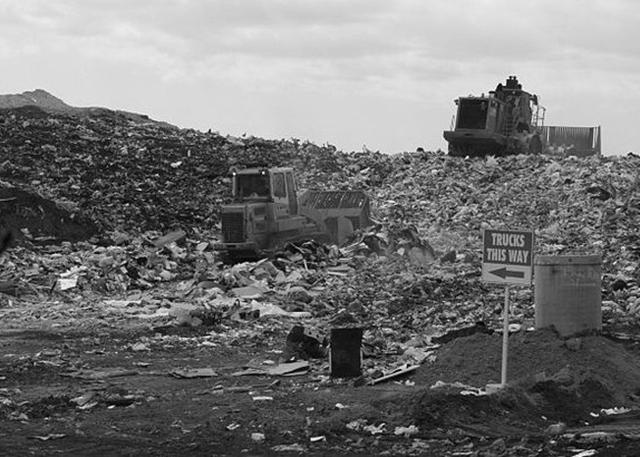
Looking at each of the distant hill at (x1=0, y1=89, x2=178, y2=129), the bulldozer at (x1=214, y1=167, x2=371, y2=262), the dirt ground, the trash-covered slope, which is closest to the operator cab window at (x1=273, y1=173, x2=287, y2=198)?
the bulldozer at (x1=214, y1=167, x2=371, y2=262)

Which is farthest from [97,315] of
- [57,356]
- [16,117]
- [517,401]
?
[16,117]

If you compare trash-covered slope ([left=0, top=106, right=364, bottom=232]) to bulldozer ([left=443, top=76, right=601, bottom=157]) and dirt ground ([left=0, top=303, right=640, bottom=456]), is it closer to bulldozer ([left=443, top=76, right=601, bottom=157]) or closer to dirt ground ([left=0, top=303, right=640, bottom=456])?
bulldozer ([left=443, top=76, right=601, bottom=157])

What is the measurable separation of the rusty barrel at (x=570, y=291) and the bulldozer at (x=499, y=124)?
82.8ft

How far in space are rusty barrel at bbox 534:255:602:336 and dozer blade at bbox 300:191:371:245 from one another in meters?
13.4

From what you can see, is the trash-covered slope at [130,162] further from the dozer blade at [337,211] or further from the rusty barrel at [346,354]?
the rusty barrel at [346,354]

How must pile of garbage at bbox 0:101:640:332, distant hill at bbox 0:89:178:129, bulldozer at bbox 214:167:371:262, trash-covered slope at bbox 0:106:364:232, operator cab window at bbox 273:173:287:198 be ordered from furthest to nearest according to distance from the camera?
1. distant hill at bbox 0:89:178:129
2. trash-covered slope at bbox 0:106:364:232
3. operator cab window at bbox 273:173:287:198
4. bulldozer at bbox 214:167:371:262
5. pile of garbage at bbox 0:101:640:332

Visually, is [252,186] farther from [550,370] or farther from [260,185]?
[550,370]

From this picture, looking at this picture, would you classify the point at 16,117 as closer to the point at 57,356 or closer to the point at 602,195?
Result: the point at 602,195

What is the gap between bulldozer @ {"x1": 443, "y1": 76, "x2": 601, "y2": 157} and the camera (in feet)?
125

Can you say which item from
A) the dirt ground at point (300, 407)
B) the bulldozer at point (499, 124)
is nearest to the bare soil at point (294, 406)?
the dirt ground at point (300, 407)

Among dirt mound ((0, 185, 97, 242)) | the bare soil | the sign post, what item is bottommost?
the bare soil

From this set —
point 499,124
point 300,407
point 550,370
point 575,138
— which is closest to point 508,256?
point 550,370

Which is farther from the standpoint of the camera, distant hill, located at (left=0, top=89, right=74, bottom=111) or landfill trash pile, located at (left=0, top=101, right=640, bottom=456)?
distant hill, located at (left=0, top=89, right=74, bottom=111)

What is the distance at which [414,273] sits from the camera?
2248 centimetres
